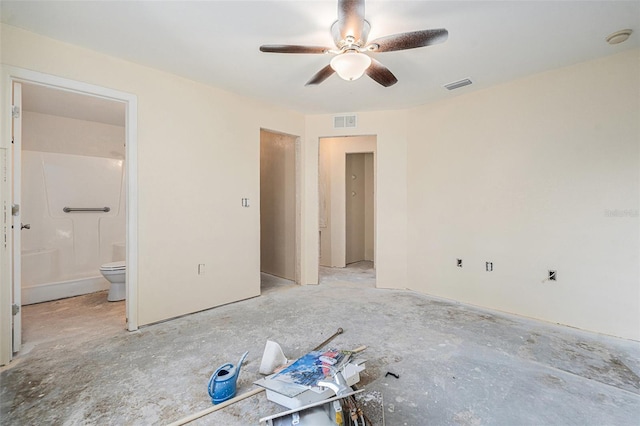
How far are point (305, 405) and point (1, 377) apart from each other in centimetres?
213

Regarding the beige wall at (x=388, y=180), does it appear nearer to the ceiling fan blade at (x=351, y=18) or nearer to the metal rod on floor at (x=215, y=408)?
the ceiling fan blade at (x=351, y=18)

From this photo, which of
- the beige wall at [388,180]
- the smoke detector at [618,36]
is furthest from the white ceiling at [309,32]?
the beige wall at [388,180]

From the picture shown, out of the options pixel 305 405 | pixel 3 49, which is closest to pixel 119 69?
pixel 3 49

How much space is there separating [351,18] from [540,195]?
8.60 ft

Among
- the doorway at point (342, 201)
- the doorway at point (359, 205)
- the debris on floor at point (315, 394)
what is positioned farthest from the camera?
the doorway at point (359, 205)

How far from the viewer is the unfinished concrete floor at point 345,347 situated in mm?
1559

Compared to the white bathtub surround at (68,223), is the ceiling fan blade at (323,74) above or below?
above

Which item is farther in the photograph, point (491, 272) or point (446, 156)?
point (446, 156)

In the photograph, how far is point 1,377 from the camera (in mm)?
1880

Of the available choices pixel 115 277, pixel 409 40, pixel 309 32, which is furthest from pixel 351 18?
pixel 115 277

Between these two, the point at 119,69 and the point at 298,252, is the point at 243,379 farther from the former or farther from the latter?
the point at 119,69

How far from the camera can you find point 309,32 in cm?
214

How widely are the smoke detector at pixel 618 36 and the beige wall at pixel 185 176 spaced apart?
336cm

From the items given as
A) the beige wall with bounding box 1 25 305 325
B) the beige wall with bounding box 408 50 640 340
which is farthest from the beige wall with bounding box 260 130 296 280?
the beige wall with bounding box 408 50 640 340
